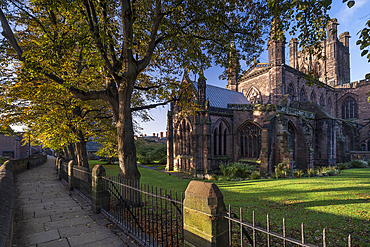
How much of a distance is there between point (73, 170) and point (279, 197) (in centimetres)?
1011

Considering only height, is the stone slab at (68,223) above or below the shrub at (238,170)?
above

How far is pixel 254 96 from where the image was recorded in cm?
2956

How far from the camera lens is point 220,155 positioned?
21.2 m

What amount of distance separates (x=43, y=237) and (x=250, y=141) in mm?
19576

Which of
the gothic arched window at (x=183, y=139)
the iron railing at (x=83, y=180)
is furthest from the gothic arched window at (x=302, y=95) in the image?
the iron railing at (x=83, y=180)

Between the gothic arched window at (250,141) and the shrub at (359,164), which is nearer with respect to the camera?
the shrub at (359,164)

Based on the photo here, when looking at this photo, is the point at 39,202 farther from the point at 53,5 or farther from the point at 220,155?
the point at 220,155

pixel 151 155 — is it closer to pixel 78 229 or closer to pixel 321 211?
pixel 78 229

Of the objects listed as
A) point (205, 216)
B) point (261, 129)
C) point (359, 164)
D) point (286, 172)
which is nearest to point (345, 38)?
point (359, 164)

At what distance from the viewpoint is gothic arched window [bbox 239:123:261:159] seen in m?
19.9

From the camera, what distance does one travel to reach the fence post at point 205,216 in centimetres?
253

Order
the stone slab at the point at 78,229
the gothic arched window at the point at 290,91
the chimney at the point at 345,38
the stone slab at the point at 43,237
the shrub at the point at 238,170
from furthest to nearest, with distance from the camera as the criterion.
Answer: the chimney at the point at 345,38 < the gothic arched window at the point at 290,91 < the shrub at the point at 238,170 < the stone slab at the point at 78,229 < the stone slab at the point at 43,237

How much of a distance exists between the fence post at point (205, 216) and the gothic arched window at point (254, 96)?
28438mm

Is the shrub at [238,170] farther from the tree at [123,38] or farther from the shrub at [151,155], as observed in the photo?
the shrub at [151,155]
